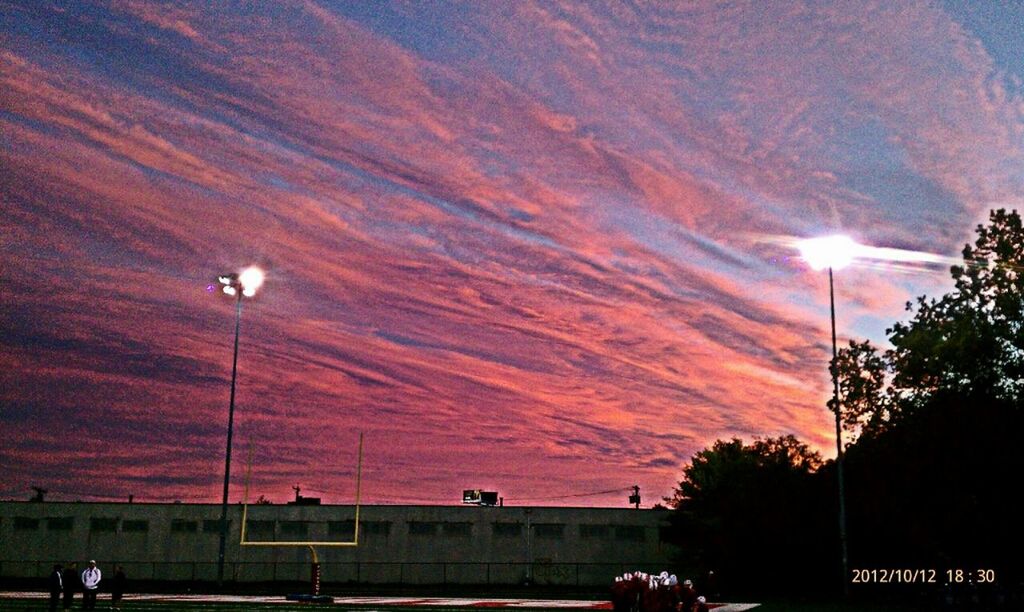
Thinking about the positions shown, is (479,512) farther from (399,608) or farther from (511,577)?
(399,608)

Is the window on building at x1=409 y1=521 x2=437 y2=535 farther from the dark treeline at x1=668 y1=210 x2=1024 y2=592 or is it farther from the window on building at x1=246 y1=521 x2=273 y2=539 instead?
the dark treeline at x1=668 y1=210 x2=1024 y2=592

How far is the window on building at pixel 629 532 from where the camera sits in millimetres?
61312

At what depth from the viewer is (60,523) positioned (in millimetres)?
61656

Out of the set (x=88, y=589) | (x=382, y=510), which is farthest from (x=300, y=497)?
(x=88, y=589)

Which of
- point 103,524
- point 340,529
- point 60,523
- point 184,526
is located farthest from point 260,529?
point 60,523

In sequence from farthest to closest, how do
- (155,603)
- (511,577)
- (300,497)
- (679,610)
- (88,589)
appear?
(300,497) < (511,577) < (155,603) < (88,589) < (679,610)

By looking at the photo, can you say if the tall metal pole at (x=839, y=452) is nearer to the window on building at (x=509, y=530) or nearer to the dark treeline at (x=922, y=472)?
the dark treeline at (x=922, y=472)

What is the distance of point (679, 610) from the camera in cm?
1667

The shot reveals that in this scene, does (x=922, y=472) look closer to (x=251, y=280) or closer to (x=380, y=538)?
(x=251, y=280)

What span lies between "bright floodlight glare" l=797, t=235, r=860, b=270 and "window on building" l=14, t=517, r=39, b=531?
4623cm

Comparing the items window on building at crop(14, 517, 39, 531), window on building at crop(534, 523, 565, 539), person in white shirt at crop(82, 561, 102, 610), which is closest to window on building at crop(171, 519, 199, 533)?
window on building at crop(14, 517, 39, 531)

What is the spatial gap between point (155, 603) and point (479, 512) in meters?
27.9

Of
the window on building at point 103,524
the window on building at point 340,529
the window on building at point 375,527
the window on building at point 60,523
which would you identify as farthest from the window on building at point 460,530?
the window on building at point 60,523

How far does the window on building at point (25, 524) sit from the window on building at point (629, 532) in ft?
111
